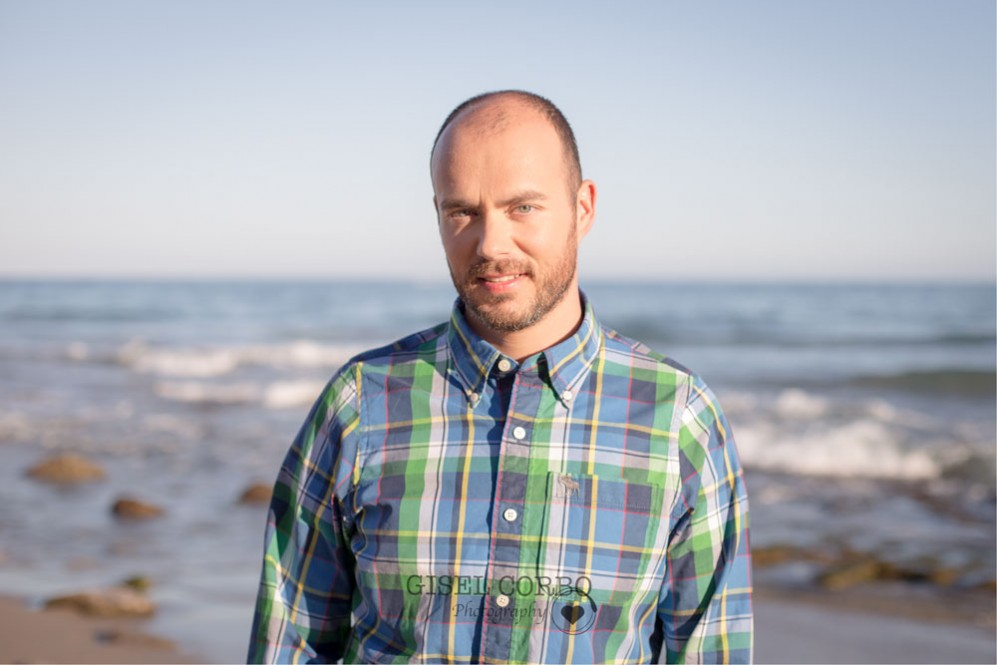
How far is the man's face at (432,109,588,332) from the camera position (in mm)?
1925

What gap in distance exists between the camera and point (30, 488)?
761cm

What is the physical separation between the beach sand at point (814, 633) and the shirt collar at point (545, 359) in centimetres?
320

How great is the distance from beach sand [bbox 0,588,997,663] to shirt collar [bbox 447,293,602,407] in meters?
3.20

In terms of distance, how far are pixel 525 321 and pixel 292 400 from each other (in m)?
11.8

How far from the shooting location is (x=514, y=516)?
190cm

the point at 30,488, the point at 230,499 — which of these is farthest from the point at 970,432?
the point at 30,488

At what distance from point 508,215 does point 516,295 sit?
0.57 ft

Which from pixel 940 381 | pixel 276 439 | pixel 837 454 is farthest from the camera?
pixel 940 381

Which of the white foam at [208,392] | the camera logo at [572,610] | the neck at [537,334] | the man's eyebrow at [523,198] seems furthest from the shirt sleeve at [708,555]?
the white foam at [208,392]

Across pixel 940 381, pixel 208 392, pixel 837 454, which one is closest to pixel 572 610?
pixel 837 454

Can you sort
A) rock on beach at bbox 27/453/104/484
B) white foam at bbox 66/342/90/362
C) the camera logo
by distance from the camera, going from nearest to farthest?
the camera logo < rock on beach at bbox 27/453/104/484 < white foam at bbox 66/342/90/362

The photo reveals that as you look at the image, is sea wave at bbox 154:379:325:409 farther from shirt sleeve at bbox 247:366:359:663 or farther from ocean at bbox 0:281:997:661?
shirt sleeve at bbox 247:366:359:663

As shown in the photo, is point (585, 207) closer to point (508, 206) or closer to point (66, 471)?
point (508, 206)

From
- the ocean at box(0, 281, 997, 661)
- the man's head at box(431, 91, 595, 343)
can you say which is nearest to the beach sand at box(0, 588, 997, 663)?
the ocean at box(0, 281, 997, 661)
